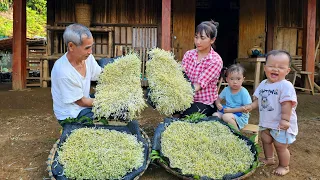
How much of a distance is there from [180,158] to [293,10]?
702cm

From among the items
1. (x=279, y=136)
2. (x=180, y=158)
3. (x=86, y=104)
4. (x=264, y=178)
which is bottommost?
(x=264, y=178)

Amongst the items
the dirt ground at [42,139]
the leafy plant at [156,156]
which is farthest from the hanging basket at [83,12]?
the leafy plant at [156,156]

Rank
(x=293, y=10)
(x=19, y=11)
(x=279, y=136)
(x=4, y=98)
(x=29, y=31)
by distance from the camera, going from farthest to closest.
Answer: (x=29, y=31), (x=293, y=10), (x=19, y=11), (x=4, y=98), (x=279, y=136)

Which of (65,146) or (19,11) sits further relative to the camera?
(19,11)

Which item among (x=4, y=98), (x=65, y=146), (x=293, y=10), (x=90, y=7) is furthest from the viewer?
(x=293, y=10)

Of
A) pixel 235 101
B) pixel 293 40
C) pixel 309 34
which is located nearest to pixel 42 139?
pixel 235 101

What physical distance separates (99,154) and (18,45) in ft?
17.3

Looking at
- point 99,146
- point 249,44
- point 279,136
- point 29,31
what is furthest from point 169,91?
point 29,31

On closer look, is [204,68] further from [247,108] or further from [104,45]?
[104,45]

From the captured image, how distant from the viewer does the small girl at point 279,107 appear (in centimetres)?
222

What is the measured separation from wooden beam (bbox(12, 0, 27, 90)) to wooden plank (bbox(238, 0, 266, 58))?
5424 millimetres

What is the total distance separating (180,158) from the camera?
2156mm

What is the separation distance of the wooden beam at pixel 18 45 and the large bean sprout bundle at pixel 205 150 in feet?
16.7

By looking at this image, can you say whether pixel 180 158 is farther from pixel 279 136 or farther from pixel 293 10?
pixel 293 10
